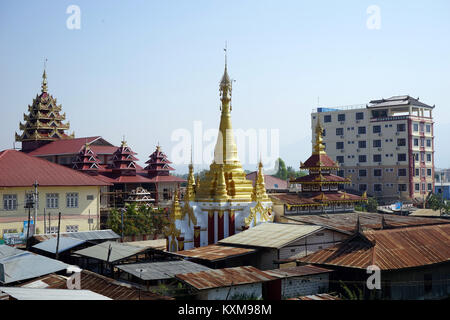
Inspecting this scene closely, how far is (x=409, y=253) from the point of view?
24531mm

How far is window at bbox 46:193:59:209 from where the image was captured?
1909 inches

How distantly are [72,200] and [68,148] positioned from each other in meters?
21.9

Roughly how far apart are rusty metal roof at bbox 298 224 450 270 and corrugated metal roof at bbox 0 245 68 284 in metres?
11.8

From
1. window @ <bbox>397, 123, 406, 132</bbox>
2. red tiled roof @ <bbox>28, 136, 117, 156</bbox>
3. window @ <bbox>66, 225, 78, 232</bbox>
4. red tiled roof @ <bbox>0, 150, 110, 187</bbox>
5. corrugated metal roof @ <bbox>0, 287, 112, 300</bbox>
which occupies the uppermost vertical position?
window @ <bbox>397, 123, 406, 132</bbox>

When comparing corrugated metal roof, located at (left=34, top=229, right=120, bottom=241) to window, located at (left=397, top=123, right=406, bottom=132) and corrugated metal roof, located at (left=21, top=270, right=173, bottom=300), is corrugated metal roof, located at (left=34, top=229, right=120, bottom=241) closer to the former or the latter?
corrugated metal roof, located at (left=21, top=270, right=173, bottom=300)

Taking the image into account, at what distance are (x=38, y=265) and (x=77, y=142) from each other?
47.7m

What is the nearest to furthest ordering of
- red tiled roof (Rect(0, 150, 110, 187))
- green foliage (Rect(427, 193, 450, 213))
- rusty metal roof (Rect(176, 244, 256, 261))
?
rusty metal roof (Rect(176, 244, 256, 261)) → red tiled roof (Rect(0, 150, 110, 187)) → green foliage (Rect(427, 193, 450, 213))

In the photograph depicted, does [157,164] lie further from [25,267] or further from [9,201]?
[25,267]

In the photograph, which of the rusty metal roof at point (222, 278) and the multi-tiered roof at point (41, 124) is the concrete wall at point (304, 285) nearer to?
the rusty metal roof at point (222, 278)

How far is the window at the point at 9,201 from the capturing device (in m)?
45.8

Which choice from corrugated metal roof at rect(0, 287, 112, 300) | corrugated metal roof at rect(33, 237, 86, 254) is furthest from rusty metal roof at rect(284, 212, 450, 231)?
corrugated metal roof at rect(0, 287, 112, 300)

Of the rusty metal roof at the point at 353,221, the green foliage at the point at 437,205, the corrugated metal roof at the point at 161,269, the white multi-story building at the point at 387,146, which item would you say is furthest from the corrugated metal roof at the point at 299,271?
the white multi-story building at the point at 387,146
